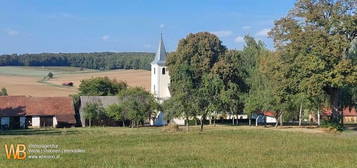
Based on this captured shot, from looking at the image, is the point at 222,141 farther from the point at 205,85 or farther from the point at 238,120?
the point at 238,120

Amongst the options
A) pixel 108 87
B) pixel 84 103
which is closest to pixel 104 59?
pixel 108 87

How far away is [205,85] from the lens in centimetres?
7250

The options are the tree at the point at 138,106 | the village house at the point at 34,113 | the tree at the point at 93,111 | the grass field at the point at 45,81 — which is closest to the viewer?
the tree at the point at 138,106

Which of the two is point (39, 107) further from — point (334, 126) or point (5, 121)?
point (334, 126)

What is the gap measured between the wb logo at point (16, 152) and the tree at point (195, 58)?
151ft

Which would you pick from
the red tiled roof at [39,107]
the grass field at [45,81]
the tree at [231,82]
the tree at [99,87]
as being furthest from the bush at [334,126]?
the grass field at [45,81]

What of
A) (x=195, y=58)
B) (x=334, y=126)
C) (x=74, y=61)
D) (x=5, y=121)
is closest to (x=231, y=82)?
(x=195, y=58)

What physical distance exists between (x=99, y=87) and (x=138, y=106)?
65.2 feet

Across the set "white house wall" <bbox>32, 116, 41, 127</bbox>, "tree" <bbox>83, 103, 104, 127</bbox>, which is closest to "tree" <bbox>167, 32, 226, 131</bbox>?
"tree" <bbox>83, 103, 104, 127</bbox>

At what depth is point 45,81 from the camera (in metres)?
138

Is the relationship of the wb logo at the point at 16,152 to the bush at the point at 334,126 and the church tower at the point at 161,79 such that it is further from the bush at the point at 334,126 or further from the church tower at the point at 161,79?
the church tower at the point at 161,79

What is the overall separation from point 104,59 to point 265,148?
17119 cm

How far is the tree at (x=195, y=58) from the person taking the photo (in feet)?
245

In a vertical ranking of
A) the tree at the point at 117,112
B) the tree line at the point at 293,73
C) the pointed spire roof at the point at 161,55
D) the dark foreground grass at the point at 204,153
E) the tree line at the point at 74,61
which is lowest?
the dark foreground grass at the point at 204,153
